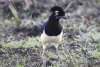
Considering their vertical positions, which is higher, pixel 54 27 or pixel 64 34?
pixel 54 27

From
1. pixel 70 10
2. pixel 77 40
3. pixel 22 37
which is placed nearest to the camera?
pixel 77 40

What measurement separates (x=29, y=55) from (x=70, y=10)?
13.4 feet

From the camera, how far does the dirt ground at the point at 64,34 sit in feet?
12.6

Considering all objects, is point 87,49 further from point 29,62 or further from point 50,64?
point 29,62

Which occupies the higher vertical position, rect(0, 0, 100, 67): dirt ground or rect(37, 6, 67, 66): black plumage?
rect(37, 6, 67, 66): black plumage

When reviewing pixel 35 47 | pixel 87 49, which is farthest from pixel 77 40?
pixel 35 47

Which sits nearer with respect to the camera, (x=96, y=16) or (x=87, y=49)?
(x=87, y=49)

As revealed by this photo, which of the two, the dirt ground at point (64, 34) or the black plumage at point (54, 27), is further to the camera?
the dirt ground at point (64, 34)

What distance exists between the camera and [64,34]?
5.33 metres

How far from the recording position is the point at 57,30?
3691 mm

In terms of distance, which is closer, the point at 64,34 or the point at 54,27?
the point at 54,27

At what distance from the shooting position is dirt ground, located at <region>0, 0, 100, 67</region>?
384 cm

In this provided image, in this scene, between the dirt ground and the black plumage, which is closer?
the black plumage

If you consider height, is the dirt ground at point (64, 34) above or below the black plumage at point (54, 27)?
below
